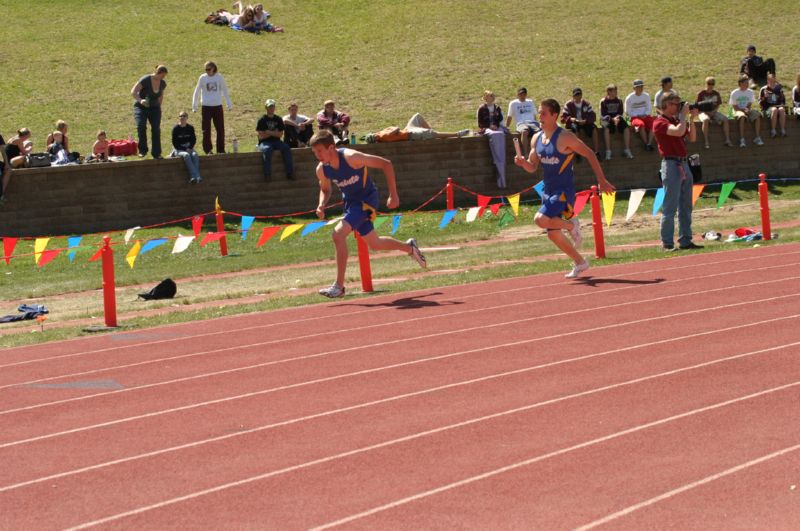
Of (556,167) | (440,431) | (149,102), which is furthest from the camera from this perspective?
(149,102)

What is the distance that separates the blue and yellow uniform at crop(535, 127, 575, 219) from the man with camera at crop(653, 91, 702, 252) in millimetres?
2618

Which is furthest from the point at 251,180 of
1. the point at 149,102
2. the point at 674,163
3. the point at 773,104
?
the point at 773,104

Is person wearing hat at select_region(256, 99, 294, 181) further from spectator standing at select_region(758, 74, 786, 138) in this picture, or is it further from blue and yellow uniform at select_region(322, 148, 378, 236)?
blue and yellow uniform at select_region(322, 148, 378, 236)

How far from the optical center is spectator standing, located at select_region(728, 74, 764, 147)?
99.0ft

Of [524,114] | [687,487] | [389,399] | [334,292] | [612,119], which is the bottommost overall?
[687,487]

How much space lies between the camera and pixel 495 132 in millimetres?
28812

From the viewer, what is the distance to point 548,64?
41531 millimetres

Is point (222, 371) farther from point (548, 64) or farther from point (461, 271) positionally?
point (548, 64)

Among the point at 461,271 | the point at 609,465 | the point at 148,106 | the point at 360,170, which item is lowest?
the point at 609,465

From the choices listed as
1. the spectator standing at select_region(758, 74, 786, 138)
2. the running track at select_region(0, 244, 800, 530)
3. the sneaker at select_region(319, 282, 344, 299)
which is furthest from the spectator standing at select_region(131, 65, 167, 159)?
the spectator standing at select_region(758, 74, 786, 138)

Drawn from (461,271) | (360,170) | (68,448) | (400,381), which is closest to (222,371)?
(400,381)

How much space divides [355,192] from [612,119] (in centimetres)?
1579

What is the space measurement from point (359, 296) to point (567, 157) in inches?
112

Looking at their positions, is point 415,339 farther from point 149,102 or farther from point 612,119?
point 612,119
